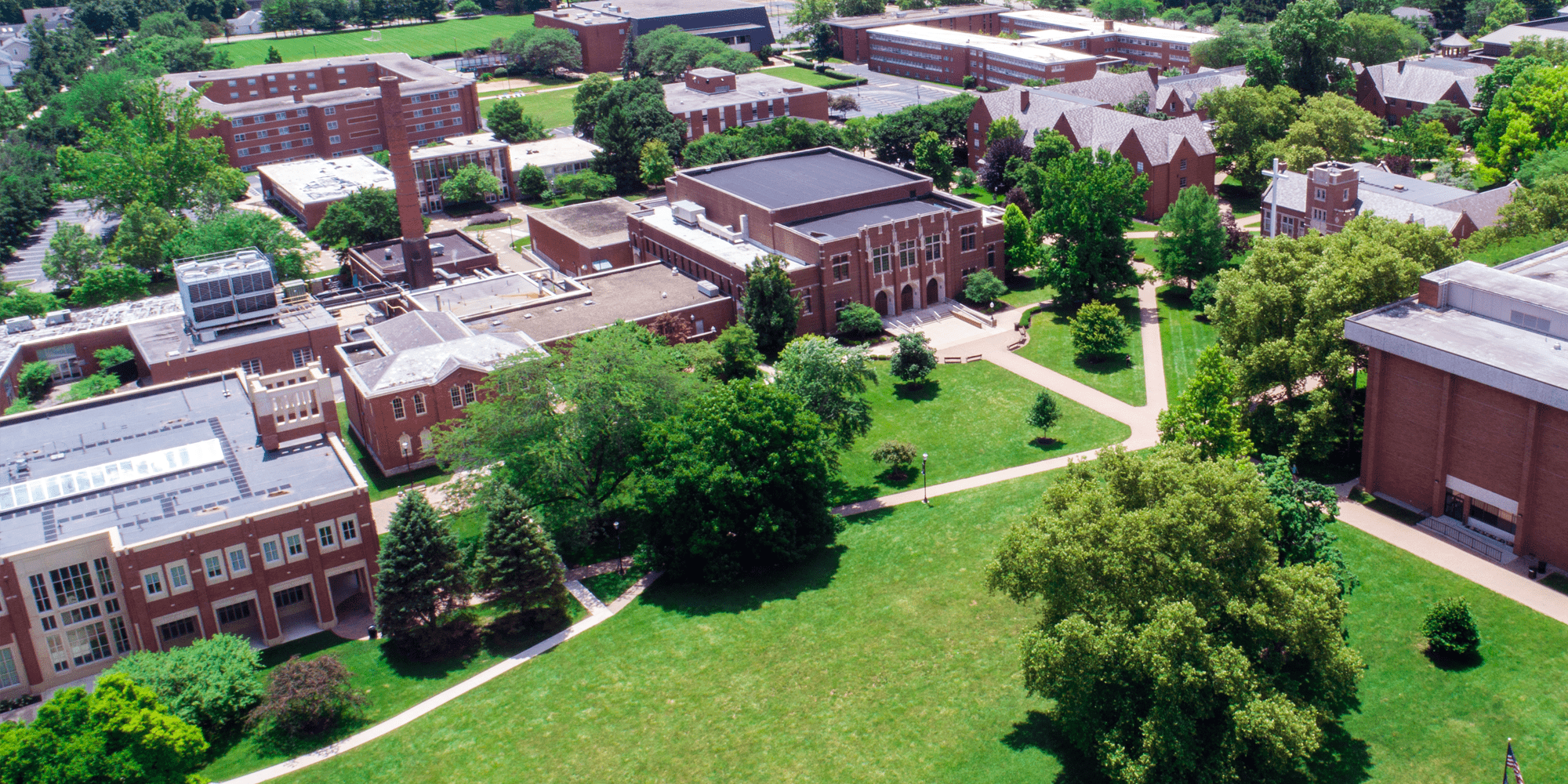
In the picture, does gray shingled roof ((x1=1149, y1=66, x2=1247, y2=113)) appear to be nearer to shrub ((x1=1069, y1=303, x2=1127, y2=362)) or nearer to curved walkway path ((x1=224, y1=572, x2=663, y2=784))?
shrub ((x1=1069, y1=303, x2=1127, y2=362))

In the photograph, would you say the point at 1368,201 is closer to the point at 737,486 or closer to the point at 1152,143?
the point at 1152,143

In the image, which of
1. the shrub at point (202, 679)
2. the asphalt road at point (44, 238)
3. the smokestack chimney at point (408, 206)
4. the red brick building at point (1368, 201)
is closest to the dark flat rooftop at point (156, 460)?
the shrub at point (202, 679)

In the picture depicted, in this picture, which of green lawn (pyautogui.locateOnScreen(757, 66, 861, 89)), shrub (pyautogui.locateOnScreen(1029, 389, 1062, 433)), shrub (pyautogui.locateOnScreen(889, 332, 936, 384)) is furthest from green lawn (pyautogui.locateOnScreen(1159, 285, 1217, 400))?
green lawn (pyautogui.locateOnScreen(757, 66, 861, 89))

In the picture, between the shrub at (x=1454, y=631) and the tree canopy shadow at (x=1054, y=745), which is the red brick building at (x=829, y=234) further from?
the shrub at (x=1454, y=631)

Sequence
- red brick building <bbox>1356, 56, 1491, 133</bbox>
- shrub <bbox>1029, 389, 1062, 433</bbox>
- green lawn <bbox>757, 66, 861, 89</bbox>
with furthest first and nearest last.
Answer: green lawn <bbox>757, 66, 861, 89</bbox>, red brick building <bbox>1356, 56, 1491, 133</bbox>, shrub <bbox>1029, 389, 1062, 433</bbox>

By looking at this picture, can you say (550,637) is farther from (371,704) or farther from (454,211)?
(454,211)

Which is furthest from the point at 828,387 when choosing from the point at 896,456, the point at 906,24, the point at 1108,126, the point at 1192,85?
the point at 906,24

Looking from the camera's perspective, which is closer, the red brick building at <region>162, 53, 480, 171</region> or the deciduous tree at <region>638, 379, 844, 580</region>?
the deciduous tree at <region>638, 379, 844, 580</region>
